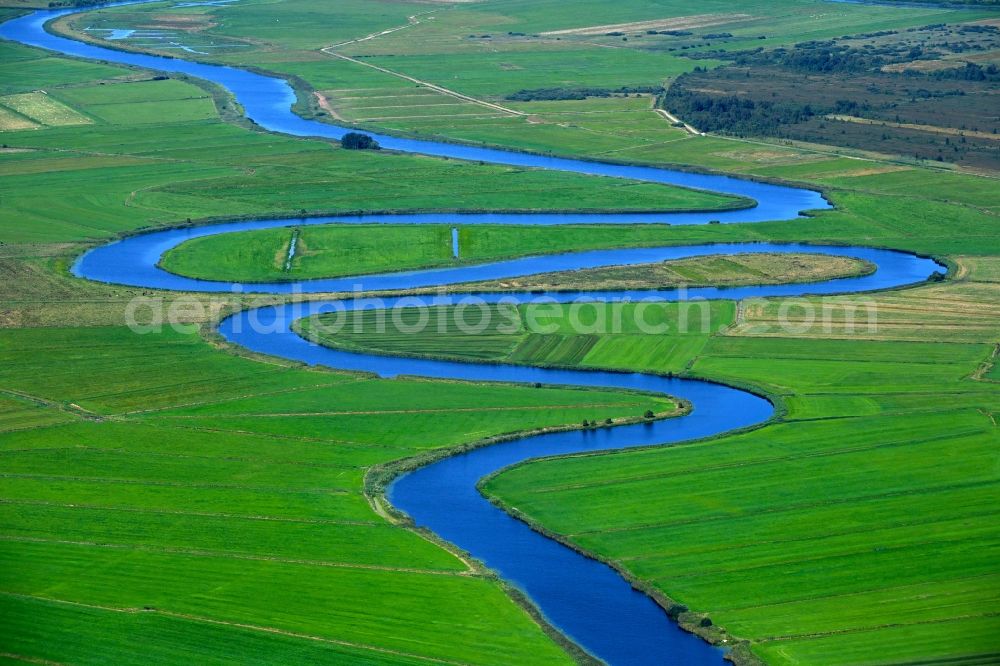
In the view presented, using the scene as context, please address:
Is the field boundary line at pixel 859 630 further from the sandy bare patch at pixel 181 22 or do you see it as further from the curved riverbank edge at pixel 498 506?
the sandy bare patch at pixel 181 22

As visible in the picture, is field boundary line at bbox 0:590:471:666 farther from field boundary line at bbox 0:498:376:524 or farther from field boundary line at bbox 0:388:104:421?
field boundary line at bbox 0:388:104:421

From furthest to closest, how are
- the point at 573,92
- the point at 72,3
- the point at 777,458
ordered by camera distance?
1. the point at 72,3
2. the point at 573,92
3. the point at 777,458

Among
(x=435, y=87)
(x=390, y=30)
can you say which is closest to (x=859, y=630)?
(x=435, y=87)

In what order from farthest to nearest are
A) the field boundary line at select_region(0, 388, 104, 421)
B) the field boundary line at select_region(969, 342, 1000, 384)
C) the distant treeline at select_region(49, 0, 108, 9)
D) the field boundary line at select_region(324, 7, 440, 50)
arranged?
the distant treeline at select_region(49, 0, 108, 9)
the field boundary line at select_region(324, 7, 440, 50)
the field boundary line at select_region(969, 342, 1000, 384)
the field boundary line at select_region(0, 388, 104, 421)

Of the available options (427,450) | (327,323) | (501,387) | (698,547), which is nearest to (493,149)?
(327,323)

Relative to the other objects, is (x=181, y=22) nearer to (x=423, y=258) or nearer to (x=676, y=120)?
(x=676, y=120)

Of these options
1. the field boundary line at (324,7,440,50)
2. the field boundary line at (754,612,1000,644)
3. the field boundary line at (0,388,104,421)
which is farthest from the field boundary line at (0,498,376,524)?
the field boundary line at (324,7,440,50)

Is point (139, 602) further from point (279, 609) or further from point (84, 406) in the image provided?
point (84, 406)
